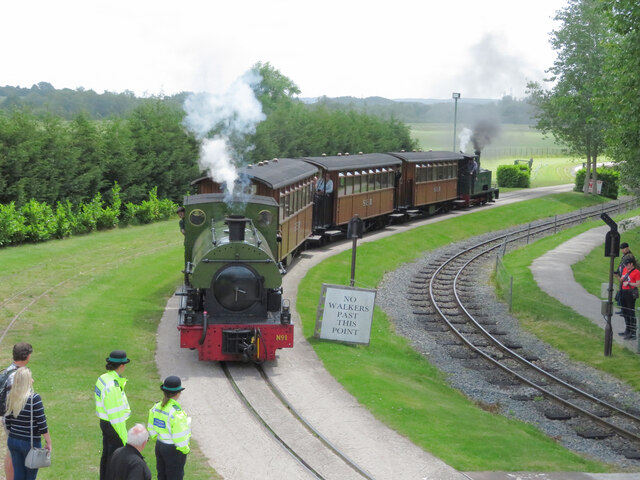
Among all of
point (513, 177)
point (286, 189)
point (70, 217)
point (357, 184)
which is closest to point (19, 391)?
point (286, 189)

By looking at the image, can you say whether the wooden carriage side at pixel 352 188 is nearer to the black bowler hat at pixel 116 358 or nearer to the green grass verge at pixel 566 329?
the green grass verge at pixel 566 329

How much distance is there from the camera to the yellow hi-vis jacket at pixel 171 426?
319 inches

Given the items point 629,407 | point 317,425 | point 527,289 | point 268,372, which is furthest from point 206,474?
point 527,289

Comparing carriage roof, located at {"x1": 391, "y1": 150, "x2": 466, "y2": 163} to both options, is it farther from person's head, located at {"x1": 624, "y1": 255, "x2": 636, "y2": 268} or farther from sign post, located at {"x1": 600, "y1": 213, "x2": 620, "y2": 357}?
sign post, located at {"x1": 600, "y1": 213, "x2": 620, "y2": 357}

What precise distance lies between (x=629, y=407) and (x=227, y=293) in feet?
27.6

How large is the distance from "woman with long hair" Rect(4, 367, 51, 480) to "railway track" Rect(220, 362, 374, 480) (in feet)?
12.7

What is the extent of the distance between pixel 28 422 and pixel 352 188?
26166mm

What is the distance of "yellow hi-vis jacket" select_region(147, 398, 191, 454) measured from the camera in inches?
319

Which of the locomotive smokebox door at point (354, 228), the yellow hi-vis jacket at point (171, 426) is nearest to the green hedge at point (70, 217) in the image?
the locomotive smokebox door at point (354, 228)

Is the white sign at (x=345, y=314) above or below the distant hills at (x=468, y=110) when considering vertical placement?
below

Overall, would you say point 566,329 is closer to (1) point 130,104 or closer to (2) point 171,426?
(2) point 171,426

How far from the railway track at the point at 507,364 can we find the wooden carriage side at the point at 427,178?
10429 mm

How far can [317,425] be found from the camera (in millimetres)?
12758

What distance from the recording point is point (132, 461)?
275 inches
